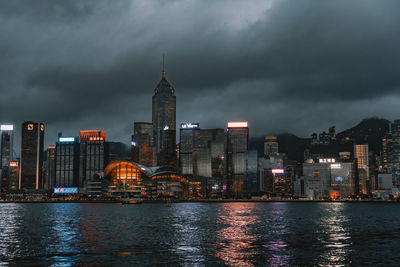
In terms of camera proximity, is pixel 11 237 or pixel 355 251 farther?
pixel 11 237

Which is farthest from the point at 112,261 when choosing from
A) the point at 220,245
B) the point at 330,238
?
the point at 330,238

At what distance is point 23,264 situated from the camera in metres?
43.8

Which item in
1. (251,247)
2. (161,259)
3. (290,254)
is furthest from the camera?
(251,247)

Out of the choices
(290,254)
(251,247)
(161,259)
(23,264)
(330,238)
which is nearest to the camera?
(23,264)

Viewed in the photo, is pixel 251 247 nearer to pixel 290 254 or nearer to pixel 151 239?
pixel 290 254

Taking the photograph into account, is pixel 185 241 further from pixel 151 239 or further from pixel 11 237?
pixel 11 237

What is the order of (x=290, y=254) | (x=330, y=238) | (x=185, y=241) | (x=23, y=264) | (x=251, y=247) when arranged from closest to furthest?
(x=23, y=264)
(x=290, y=254)
(x=251, y=247)
(x=185, y=241)
(x=330, y=238)

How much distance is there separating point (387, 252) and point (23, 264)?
141ft

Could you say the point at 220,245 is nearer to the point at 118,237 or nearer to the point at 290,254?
the point at 290,254

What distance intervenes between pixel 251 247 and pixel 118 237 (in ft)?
77.1

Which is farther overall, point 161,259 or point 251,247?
point 251,247

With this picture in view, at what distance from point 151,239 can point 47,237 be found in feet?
57.8

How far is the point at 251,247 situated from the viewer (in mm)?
56438

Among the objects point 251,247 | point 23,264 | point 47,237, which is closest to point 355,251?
point 251,247
